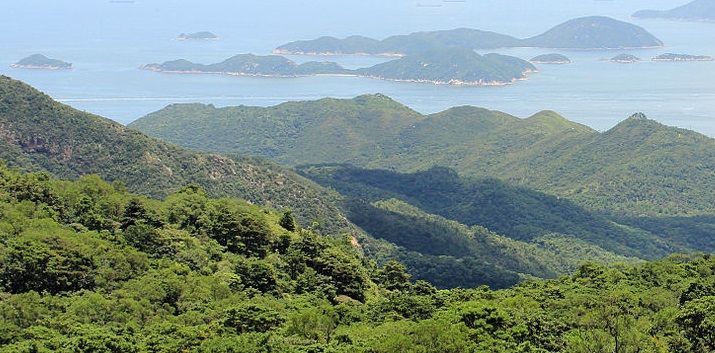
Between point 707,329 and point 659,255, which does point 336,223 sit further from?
point 707,329

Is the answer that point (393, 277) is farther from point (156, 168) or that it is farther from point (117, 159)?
point (117, 159)

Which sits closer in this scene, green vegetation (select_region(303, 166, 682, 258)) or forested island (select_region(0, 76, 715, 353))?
forested island (select_region(0, 76, 715, 353))

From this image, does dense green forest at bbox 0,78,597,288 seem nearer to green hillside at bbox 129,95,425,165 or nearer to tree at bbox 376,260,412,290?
tree at bbox 376,260,412,290

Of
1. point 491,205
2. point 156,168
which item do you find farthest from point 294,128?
point 156,168

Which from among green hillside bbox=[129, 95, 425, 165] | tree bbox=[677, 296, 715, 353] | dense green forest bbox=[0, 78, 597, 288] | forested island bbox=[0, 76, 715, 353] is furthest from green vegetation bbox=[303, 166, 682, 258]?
tree bbox=[677, 296, 715, 353]

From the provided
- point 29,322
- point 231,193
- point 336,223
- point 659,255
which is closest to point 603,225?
point 659,255

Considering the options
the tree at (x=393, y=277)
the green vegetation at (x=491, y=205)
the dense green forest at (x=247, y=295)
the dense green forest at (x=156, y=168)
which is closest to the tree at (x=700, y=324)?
the dense green forest at (x=247, y=295)
